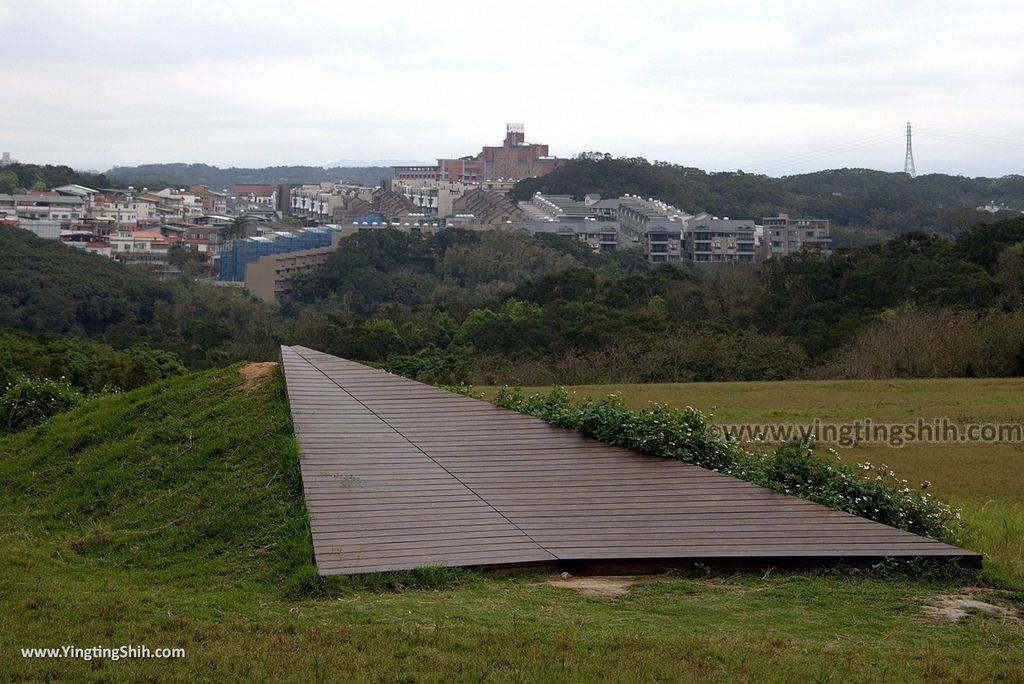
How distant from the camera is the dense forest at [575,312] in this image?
18.3 meters

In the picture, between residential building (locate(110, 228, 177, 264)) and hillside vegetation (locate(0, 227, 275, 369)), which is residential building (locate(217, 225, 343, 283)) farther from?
hillside vegetation (locate(0, 227, 275, 369))

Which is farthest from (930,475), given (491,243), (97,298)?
(491,243)

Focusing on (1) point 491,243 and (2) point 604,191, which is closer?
(1) point 491,243

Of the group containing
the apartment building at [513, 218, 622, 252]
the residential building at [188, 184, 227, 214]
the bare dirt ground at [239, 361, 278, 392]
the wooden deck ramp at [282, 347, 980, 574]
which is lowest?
the wooden deck ramp at [282, 347, 980, 574]

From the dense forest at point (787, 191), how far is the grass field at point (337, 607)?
180 ft

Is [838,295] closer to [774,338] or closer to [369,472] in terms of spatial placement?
[774,338]

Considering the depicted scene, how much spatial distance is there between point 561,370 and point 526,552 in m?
14.0

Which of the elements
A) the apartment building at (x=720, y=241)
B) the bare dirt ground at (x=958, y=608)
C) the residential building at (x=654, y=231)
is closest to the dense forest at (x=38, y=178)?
the residential building at (x=654, y=231)

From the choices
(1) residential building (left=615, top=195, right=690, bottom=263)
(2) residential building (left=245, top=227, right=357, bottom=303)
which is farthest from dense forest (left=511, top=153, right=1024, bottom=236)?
(2) residential building (left=245, top=227, right=357, bottom=303)

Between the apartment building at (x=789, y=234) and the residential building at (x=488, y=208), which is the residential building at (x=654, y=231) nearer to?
the apartment building at (x=789, y=234)

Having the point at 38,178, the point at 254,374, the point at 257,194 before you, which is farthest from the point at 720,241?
the point at 257,194

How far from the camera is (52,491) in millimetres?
7531

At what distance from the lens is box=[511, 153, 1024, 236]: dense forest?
62938 millimetres

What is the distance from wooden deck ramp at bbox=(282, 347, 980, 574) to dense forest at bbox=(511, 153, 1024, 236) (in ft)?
176
